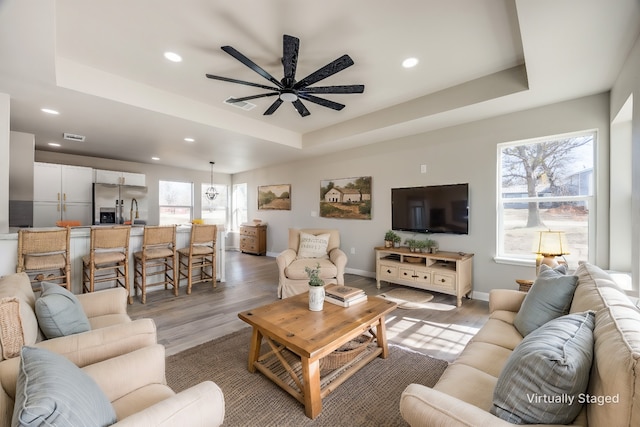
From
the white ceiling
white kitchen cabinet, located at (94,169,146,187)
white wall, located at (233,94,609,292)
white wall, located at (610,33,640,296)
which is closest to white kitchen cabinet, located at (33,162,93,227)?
white kitchen cabinet, located at (94,169,146,187)

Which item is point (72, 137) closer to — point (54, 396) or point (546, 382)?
point (54, 396)

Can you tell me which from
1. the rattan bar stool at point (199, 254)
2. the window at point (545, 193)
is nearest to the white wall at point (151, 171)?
the rattan bar stool at point (199, 254)

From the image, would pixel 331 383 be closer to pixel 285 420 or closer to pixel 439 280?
pixel 285 420

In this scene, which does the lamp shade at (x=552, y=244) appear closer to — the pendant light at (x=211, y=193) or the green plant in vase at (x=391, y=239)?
the green plant in vase at (x=391, y=239)

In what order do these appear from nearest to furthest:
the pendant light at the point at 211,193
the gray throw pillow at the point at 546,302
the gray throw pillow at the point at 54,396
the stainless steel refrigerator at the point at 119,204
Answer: the gray throw pillow at the point at 54,396, the gray throw pillow at the point at 546,302, the stainless steel refrigerator at the point at 119,204, the pendant light at the point at 211,193

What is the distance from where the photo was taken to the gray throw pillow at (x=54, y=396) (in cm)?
68

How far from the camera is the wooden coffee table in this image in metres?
1.63

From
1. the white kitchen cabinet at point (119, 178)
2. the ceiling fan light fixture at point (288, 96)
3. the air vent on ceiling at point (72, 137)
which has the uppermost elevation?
the air vent on ceiling at point (72, 137)

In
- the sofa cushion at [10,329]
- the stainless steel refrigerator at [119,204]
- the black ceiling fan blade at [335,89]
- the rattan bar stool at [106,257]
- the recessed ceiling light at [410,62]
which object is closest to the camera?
the sofa cushion at [10,329]

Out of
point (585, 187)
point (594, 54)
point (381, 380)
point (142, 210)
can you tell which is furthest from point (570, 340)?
point (142, 210)

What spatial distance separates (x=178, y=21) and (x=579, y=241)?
14.8 ft

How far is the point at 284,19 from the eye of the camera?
213 cm

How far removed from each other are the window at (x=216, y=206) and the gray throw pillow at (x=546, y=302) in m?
7.79

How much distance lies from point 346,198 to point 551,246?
10.3 ft
